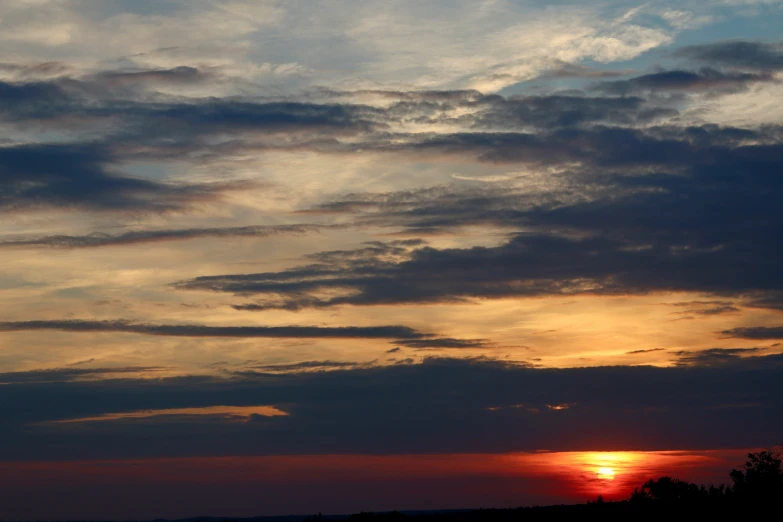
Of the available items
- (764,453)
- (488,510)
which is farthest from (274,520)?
(764,453)

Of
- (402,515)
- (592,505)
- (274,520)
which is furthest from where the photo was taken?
(274,520)

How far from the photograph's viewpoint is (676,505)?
81000mm

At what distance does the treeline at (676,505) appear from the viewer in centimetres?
7838

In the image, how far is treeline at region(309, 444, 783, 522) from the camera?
78.4m

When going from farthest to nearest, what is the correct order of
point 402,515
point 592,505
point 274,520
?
point 274,520 < point 592,505 < point 402,515

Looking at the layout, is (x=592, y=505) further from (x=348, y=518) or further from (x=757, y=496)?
(x=348, y=518)

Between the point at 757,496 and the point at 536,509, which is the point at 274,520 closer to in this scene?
the point at 536,509

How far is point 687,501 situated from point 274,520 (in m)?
80.2

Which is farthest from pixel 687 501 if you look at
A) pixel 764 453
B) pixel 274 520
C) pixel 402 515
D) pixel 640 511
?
pixel 274 520

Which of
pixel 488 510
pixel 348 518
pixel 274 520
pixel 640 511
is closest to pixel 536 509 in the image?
pixel 488 510

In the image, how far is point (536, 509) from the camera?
88000 millimetres

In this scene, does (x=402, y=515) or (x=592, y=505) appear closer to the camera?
(x=402, y=515)

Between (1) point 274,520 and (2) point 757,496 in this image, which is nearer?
(2) point 757,496

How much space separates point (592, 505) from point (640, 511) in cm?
542
